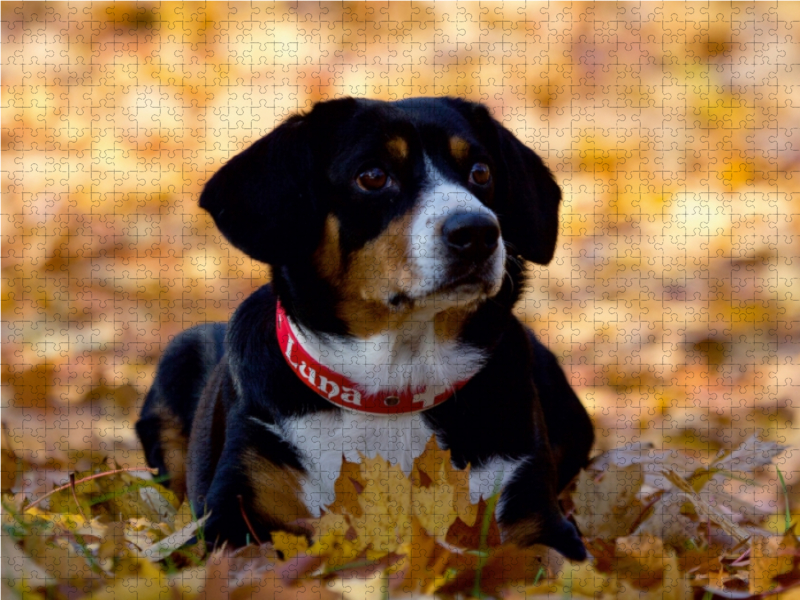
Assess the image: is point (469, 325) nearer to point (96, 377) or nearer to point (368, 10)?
point (96, 377)

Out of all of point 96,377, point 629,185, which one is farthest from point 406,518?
point 629,185

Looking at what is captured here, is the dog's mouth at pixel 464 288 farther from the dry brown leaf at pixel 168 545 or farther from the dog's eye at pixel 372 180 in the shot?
the dry brown leaf at pixel 168 545

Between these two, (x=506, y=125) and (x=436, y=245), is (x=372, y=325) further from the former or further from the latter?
(x=506, y=125)

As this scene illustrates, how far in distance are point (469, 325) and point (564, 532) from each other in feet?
2.20


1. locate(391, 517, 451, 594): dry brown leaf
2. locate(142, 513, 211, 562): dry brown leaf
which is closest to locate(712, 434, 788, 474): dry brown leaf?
locate(391, 517, 451, 594): dry brown leaf

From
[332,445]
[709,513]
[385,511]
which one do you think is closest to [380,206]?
[332,445]

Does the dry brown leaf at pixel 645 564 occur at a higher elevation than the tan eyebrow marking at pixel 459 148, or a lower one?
lower

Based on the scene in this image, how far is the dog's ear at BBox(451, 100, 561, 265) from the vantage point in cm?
324

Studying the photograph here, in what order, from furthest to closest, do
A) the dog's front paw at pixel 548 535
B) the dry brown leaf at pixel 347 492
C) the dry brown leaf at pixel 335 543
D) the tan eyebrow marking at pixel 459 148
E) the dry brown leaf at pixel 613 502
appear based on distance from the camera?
the tan eyebrow marking at pixel 459 148 → the dry brown leaf at pixel 613 502 → the dog's front paw at pixel 548 535 → the dry brown leaf at pixel 347 492 → the dry brown leaf at pixel 335 543

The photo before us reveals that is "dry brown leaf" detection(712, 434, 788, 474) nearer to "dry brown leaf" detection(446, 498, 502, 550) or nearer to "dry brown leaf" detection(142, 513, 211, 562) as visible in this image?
"dry brown leaf" detection(446, 498, 502, 550)

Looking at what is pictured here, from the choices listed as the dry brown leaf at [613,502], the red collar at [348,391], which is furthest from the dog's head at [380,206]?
the dry brown leaf at [613,502]

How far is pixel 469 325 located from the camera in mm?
3156

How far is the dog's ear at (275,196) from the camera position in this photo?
301 cm

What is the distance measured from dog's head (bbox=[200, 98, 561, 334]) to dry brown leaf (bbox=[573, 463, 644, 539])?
2.19ft
